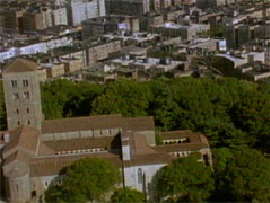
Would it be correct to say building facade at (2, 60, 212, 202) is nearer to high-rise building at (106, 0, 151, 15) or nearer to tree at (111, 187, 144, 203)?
tree at (111, 187, 144, 203)

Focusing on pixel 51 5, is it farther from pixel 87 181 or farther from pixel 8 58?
pixel 87 181

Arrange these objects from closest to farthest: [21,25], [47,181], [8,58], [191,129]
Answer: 1. [47,181]
2. [191,129]
3. [8,58]
4. [21,25]

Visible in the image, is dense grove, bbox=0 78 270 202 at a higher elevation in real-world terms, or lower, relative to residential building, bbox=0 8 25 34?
lower

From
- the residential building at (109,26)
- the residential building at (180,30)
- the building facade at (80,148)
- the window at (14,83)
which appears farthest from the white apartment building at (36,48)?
the building facade at (80,148)

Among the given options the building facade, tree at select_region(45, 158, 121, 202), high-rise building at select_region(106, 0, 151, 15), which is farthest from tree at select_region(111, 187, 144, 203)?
high-rise building at select_region(106, 0, 151, 15)

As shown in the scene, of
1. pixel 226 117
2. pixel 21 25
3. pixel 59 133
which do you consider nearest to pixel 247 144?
pixel 226 117

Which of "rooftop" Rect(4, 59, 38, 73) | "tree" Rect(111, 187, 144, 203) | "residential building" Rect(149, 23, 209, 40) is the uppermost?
"rooftop" Rect(4, 59, 38, 73)
